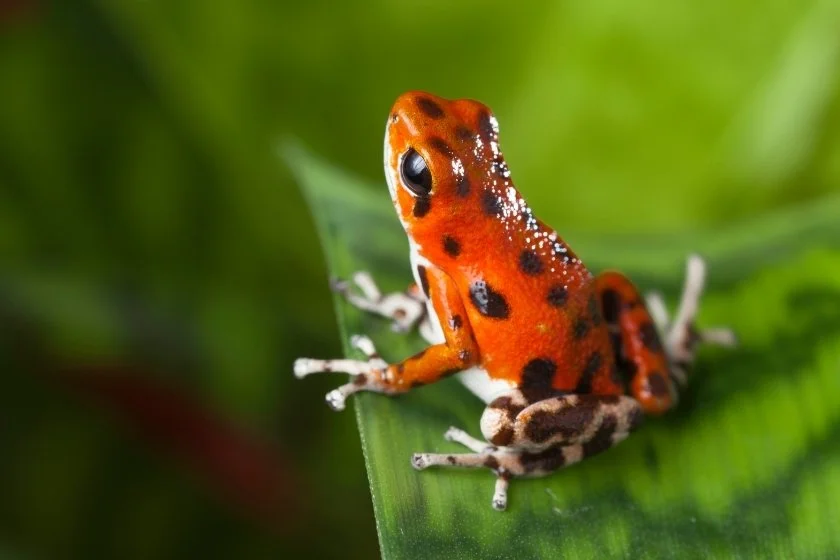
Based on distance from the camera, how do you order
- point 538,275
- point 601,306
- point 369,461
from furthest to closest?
point 601,306 → point 538,275 → point 369,461

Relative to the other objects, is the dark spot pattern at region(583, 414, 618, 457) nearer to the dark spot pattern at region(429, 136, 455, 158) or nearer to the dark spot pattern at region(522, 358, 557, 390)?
the dark spot pattern at region(522, 358, 557, 390)

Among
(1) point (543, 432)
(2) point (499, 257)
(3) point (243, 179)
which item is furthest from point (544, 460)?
(3) point (243, 179)

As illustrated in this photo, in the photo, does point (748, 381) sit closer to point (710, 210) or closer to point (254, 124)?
point (710, 210)

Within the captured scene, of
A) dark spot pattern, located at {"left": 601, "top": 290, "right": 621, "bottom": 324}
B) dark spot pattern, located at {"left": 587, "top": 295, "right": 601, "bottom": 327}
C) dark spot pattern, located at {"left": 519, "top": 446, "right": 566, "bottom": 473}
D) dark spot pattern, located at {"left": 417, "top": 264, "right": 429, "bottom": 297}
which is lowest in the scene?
dark spot pattern, located at {"left": 519, "top": 446, "right": 566, "bottom": 473}

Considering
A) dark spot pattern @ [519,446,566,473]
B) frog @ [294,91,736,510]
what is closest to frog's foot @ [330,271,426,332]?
frog @ [294,91,736,510]

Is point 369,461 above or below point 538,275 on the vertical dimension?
below

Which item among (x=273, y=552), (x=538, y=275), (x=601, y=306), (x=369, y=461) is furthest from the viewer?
(x=273, y=552)

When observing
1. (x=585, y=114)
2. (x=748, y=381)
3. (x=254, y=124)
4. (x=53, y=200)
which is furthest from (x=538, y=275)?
(x=53, y=200)
